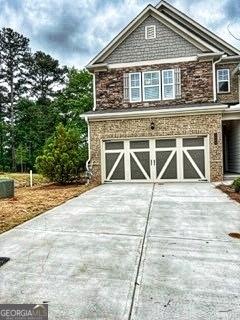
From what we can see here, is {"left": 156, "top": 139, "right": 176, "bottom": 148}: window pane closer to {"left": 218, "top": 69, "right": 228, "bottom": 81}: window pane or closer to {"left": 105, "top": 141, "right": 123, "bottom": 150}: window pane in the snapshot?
{"left": 105, "top": 141, "right": 123, "bottom": 150}: window pane

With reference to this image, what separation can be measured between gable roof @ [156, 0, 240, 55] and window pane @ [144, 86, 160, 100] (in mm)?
4806

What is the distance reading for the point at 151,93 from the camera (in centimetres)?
1550

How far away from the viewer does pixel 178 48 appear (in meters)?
15.3

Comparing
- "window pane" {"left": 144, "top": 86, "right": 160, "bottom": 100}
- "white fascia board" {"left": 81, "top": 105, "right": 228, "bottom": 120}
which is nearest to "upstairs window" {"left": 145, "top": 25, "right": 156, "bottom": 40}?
"window pane" {"left": 144, "top": 86, "right": 160, "bottom": 100}

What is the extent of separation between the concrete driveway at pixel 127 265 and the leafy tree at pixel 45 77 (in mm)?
33873

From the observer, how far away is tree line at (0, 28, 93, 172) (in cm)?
3091

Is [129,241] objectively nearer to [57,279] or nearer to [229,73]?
[57,279]

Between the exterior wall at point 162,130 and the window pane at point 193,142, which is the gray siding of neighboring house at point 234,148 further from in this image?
the window pane at point 193,142

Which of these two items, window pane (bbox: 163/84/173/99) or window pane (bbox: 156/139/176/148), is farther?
window pane (bbox: 163/84/173/99)

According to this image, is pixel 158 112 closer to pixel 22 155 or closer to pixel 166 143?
pixel 166 143

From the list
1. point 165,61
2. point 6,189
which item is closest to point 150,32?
point 165,61

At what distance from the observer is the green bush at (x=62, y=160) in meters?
14.5

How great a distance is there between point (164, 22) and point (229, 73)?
193 inches

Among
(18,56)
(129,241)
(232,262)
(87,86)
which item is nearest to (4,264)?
(129,241)
